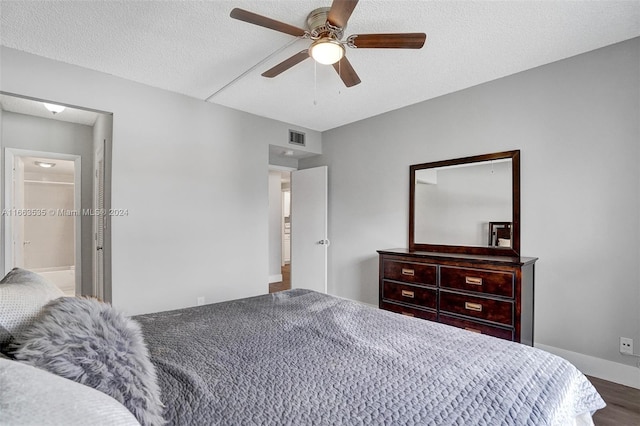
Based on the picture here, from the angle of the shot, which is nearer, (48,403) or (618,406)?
(48,403)

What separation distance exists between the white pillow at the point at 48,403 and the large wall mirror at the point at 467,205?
3163 mm

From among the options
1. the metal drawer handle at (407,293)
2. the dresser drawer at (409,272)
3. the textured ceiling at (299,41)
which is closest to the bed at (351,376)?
the dresser drawer at (409,272)

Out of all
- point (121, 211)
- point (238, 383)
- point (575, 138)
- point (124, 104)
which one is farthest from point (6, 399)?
point (575, 138)

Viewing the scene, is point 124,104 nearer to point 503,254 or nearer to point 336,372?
point 336,372

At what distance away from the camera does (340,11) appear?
1.69 metres

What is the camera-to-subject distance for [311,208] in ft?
15.5

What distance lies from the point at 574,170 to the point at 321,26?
2328 mm

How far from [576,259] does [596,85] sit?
1399mm

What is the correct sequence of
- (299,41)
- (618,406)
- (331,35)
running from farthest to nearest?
(299,41) → (618,406) → (331,35)

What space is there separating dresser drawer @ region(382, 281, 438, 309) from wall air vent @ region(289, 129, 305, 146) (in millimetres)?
2344

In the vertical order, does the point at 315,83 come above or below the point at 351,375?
above

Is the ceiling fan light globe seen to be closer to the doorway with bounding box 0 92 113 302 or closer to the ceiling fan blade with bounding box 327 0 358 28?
the ceiling fan blade with bounding box 327 0 358 28

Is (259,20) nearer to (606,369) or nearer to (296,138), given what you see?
(296,138)

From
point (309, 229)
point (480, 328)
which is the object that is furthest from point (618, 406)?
point (309, 229)
